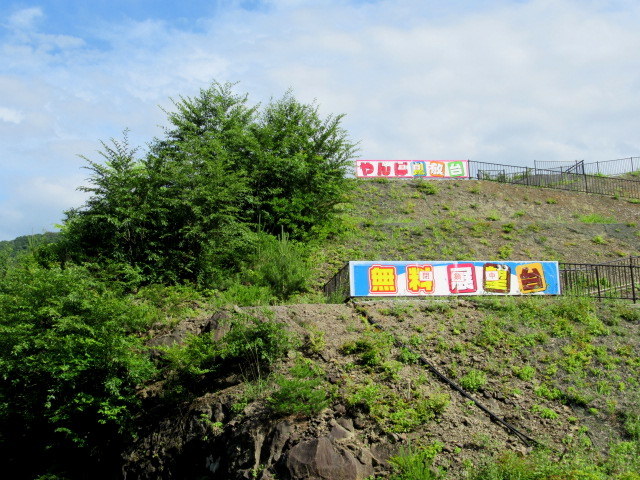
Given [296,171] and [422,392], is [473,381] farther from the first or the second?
[296,171]

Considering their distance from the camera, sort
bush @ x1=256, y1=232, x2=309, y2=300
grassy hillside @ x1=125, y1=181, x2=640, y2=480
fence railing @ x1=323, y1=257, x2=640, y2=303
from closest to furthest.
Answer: grassy hillside @ x1=125, y1=181, x2=640, y2=480, fence railing @ x1=323, y1=257, x2=640, y2=303, bush @ x1=256, y1=232, x2=309, y2=300

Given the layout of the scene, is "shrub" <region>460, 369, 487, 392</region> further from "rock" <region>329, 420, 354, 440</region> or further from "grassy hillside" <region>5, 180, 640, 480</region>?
"rock" <region>329, 420, 354, 440</region>

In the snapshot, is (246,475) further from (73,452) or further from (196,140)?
(196,140)

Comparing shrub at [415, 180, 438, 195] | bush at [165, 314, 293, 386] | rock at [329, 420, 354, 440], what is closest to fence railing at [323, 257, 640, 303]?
bush at [165, 314, 293, 386]

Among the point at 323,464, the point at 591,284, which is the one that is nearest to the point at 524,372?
the point at 323,464

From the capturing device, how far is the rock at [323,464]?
799 centimetres

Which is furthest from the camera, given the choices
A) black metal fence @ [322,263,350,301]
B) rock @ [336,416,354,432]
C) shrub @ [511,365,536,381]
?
black metal fence @ [322,263,350,301]

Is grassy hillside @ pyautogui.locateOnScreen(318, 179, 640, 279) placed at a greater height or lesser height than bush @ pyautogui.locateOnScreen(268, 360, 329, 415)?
greater

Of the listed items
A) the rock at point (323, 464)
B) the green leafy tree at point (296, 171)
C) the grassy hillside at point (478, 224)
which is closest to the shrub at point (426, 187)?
the grassy hillside at point (478, 224)

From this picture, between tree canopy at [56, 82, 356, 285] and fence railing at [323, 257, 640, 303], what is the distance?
372cm

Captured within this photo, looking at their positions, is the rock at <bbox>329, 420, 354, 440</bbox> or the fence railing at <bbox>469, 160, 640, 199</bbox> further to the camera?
the fence railing at <bbox>469, 160, 640, 199</bbox>

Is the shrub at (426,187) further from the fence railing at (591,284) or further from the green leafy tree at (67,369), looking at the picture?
the green leafy tree at (67,369)

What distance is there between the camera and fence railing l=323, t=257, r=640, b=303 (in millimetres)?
14789

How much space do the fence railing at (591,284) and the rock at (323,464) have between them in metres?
6.26
